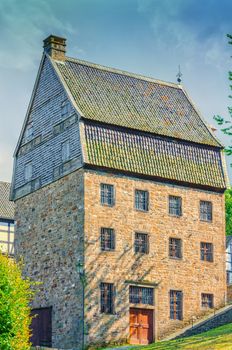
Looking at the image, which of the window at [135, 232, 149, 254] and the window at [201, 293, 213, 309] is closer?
the window at [135, 232, 149, 254]

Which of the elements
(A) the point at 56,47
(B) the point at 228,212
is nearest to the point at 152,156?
(A) the point at 56,47

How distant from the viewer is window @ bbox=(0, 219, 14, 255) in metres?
73.8

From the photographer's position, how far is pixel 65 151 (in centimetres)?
5256

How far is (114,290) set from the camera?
5009cm

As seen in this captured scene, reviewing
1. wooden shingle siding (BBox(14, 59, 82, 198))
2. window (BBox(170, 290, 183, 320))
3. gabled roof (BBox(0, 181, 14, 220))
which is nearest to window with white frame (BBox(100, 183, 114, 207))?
wooden shingle siding (BBox(14, 59, 82, 198))

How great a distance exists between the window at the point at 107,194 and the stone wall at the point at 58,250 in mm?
1379

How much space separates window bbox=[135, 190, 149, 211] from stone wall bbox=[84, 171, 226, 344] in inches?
10.5

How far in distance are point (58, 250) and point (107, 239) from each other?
3216 millimetres

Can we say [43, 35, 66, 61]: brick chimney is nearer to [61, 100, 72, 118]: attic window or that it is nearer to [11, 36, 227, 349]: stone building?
[11, 36, 227, 349]: stone building

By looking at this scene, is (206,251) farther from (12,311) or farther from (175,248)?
(12,311)

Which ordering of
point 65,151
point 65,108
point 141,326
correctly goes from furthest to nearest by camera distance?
point 65,108, point 65,151, point 141,326

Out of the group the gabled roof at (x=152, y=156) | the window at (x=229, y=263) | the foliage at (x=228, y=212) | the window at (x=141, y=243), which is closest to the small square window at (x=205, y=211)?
the gabled roof at (x=152, y=156)

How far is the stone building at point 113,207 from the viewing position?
50.1 metres

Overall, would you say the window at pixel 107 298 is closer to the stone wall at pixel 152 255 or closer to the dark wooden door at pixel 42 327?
the stone wall at pixel 152 255
